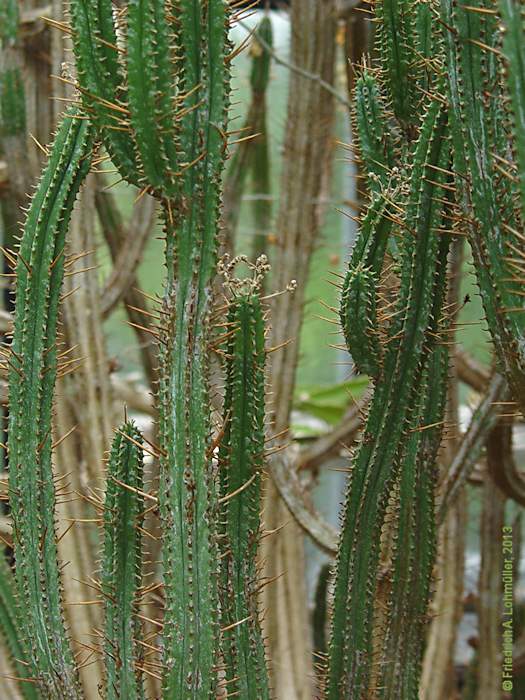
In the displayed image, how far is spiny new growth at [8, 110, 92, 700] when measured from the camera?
4.58 feet

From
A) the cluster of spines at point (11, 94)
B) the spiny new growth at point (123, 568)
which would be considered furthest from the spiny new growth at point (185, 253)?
the cluster of spines at point (11, 94)

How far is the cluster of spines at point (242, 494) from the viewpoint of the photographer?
1.30 meters

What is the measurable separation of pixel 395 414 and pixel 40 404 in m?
0.52

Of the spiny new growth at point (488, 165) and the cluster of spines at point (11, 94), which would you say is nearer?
the spiny new growth at point (488, 165)

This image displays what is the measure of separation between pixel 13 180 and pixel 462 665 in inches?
107

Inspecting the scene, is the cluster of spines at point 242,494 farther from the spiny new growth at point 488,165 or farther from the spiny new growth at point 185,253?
the spiny new growth at point 488,165

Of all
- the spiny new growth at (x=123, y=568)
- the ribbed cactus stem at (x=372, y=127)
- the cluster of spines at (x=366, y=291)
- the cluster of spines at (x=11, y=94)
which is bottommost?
the spiny new growth at (x=123, y=568)

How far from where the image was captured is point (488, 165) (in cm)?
114

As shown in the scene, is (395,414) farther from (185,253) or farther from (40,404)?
(40,404)

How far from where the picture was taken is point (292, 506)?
A: 2.22 meters

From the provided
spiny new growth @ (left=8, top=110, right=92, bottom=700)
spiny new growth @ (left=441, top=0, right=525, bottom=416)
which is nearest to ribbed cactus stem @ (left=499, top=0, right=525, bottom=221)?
spiny new growth @ (left=441, top=0, right=525, bottom=416)

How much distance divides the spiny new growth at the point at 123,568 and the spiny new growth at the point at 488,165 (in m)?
0.53

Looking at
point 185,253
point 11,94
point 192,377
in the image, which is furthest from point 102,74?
point 11,94

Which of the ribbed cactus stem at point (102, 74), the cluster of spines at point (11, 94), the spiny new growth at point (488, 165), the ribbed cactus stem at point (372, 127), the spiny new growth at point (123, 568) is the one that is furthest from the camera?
the cluster of spines at point (11, 94)
